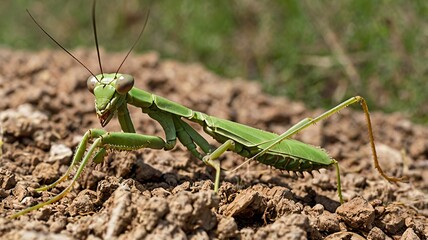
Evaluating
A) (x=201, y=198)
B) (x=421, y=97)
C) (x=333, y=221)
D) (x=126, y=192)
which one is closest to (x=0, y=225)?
(x=126, y=192)

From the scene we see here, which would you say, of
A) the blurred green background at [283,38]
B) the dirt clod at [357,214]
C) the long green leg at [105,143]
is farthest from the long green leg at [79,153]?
the blurred green background at [283,38]

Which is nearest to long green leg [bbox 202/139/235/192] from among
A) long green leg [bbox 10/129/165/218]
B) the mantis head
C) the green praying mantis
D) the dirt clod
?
the green praying mantis

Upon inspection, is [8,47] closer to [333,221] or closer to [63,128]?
[63,128]

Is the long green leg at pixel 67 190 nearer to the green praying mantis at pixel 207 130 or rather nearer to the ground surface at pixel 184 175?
the ground surface at pixel 184 175

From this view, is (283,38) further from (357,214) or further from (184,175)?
(357,214)

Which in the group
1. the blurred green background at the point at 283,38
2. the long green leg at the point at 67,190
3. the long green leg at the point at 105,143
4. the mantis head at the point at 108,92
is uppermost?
the blurred green background at the point at 283,38

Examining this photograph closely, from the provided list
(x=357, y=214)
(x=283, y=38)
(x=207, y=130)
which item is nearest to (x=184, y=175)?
(x=207, y=130)

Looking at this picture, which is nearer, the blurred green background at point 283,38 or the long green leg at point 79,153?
the long green leg at point 79,153
